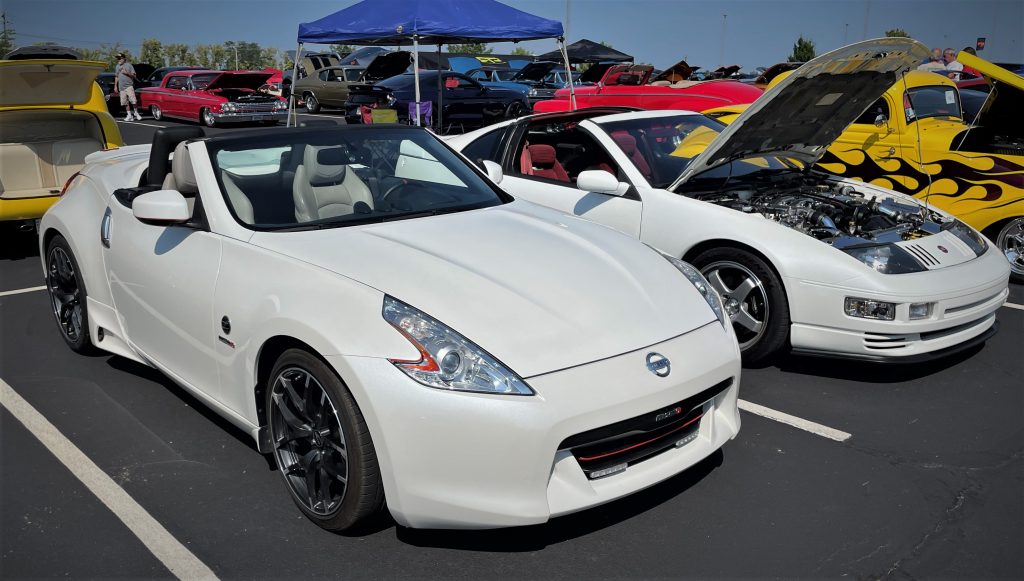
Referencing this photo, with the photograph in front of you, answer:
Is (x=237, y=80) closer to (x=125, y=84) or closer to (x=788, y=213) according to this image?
(x=125, y=84)

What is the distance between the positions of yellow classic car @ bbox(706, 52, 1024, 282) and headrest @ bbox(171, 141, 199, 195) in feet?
17.4

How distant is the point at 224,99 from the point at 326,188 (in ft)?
58.2

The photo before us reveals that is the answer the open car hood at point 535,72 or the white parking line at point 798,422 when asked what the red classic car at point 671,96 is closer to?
the open car hood at point 535,72

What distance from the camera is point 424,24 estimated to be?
37.1 ft

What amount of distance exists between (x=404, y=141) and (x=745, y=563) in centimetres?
264

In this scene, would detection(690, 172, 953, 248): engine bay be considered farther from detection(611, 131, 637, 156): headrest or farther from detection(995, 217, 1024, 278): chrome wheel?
detection(995, 217, 1024, 278): chrome wheel

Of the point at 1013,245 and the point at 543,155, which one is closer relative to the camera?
the point at 543,155

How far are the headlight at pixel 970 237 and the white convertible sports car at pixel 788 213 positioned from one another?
21 mm

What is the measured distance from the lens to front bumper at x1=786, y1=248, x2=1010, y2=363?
4270mm

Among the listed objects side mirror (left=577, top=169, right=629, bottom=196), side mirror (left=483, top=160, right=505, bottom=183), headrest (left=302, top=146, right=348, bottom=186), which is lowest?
side mirror (left=577, top=169, right=629, bottom=196)

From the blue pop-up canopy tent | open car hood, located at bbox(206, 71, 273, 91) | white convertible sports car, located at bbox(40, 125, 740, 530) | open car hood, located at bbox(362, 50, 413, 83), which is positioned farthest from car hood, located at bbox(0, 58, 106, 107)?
open car hood, located at bbox(206, 71, 273, 91)

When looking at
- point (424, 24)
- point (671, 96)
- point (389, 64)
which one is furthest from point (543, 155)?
→ point (389, 64)

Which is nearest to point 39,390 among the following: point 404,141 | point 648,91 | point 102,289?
point 102,289

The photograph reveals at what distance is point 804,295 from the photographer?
14.5 ft
